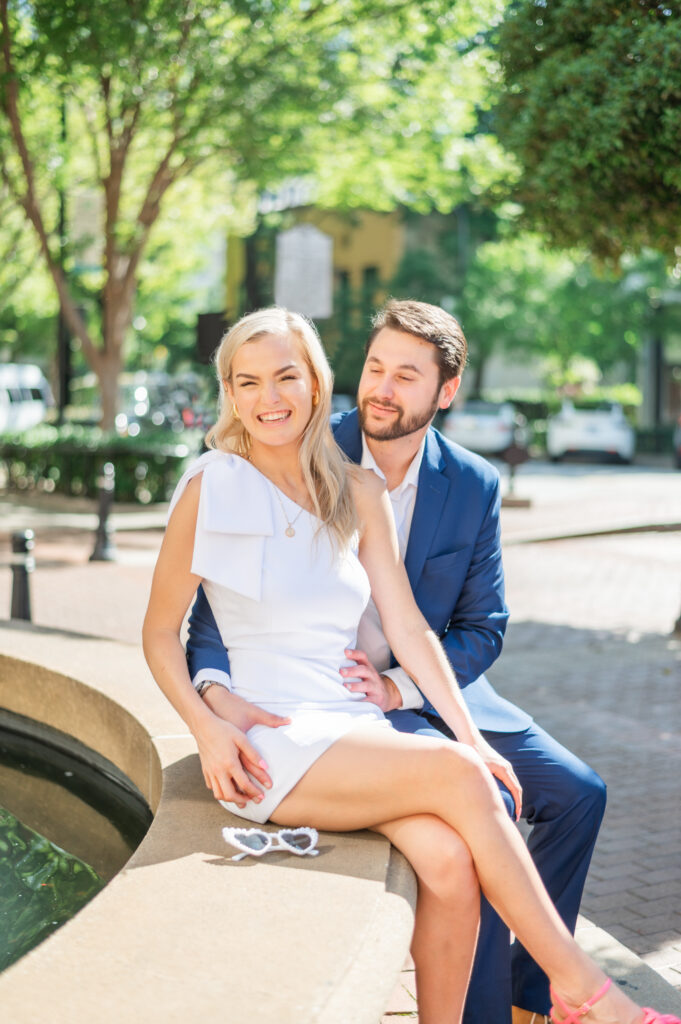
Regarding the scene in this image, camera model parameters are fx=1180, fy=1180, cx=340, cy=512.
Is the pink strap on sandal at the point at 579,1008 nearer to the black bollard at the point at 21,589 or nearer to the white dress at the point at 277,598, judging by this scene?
the white dress at the point at 277,598

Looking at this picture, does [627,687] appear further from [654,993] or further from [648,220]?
[654,993]

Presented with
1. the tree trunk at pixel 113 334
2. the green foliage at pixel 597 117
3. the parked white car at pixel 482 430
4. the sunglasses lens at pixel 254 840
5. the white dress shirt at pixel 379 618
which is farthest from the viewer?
the parked white car at pixel 482 430

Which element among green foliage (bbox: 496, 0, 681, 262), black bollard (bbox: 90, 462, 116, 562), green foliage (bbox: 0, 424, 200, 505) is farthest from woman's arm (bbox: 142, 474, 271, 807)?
green foliage (bbox: 0, 424, 200, 505)

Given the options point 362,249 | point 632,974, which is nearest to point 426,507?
point 632,974

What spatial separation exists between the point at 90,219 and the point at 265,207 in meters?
5.26

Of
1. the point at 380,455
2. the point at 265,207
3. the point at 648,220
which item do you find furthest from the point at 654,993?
the point at 265,207

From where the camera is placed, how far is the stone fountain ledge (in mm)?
1888

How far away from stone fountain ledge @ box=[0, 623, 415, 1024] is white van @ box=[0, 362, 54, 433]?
→ 30.6m

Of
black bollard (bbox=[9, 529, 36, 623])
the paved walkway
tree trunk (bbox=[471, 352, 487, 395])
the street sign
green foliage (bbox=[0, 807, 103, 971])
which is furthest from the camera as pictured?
tree trunk (bbox=[471, 352, 487, 395])

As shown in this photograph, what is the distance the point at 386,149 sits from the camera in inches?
651

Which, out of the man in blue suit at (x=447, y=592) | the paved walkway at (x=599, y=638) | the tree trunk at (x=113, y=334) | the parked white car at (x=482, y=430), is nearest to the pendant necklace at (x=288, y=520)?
the man in blue suit at (x=447, y=592)

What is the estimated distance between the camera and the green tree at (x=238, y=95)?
1364cm

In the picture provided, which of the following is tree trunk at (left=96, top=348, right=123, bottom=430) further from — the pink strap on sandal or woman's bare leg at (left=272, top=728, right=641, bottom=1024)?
the pink strap on sandal

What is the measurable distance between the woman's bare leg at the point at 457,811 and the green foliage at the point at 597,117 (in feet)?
15.2
